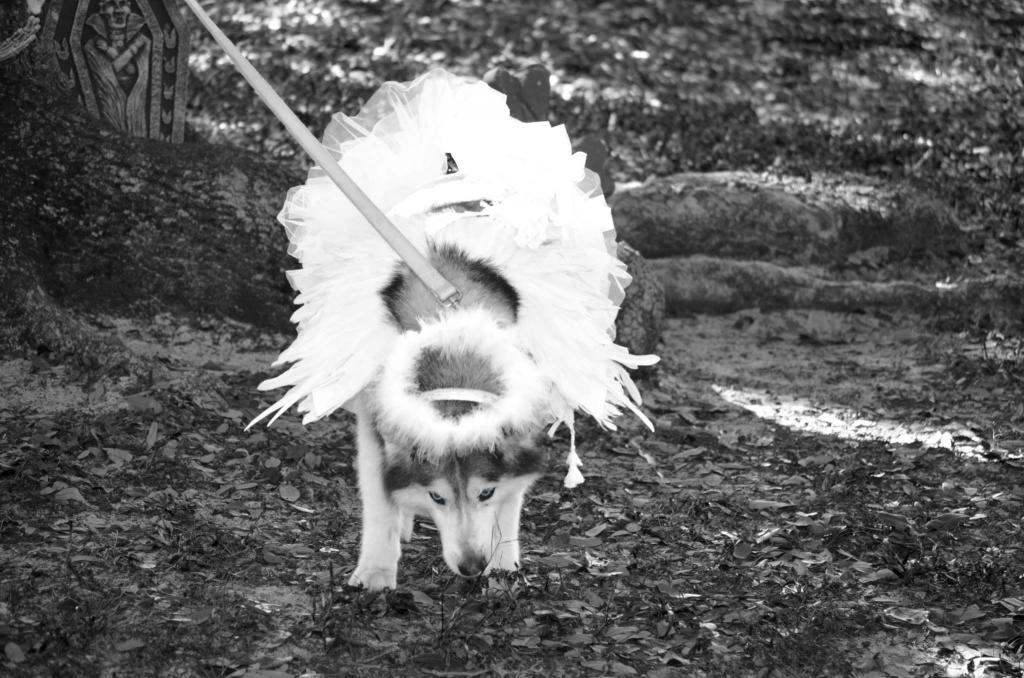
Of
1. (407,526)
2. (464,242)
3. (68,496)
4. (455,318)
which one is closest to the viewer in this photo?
(455,318)

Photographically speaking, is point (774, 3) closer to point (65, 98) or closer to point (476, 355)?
point (65, 98)

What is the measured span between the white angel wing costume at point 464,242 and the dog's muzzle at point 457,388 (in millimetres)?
168

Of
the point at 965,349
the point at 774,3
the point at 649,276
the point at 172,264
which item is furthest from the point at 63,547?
the point at 774,3

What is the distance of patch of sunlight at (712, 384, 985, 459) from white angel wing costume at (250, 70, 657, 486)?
2260mm

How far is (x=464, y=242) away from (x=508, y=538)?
121cm

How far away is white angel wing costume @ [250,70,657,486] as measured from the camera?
4234mm

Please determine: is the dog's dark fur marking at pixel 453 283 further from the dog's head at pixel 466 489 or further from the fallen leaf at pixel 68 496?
the fallen leaf at pixel 68 496

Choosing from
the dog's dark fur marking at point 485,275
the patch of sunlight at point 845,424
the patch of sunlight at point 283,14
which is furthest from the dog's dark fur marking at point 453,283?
the patch of sunlight at point 283,14

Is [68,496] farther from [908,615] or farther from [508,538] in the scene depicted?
[908,615]

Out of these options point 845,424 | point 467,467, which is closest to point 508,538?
point 467,467

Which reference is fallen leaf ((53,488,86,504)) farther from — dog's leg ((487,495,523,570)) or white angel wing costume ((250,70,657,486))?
dog's leg ((487,495,523,570))

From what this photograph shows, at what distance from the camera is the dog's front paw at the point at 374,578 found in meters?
4.55

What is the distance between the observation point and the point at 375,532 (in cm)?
458

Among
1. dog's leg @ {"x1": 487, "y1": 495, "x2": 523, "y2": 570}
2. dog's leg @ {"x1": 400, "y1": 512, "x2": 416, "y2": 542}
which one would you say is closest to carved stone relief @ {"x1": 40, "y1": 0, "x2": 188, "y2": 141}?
A: dog's leg @ {"x1": 400, "y1": 512, "x2": 416, "y2": 542}
